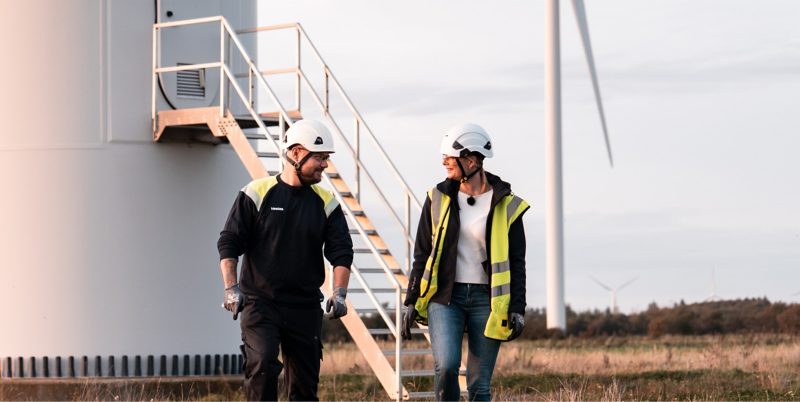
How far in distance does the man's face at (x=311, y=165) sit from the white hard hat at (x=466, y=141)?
0.82m

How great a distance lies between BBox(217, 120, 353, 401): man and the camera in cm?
689

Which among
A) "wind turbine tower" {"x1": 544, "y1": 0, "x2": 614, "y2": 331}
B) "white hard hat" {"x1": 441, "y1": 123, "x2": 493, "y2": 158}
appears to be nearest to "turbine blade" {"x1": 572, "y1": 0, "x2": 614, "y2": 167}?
"wind turbine tower" {"x1": 544, "y1": 0, "x2": 614, "y2": 331}

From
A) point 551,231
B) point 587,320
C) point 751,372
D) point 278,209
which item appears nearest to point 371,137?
point 278,209

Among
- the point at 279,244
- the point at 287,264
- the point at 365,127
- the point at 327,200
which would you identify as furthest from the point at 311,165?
the point at 365,127

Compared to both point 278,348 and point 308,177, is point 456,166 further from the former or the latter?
point 278,348

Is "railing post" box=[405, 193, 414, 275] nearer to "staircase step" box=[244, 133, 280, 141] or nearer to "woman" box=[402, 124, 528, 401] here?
"staircase step" box=[244, 133, 280, 141]

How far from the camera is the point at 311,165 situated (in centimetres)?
714

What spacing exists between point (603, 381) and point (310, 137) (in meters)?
9.01

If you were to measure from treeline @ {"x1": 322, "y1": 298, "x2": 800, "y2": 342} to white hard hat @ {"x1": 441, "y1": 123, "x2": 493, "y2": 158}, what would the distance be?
25.4m

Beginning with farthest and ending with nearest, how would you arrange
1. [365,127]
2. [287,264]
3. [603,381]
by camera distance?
[603,381] < [365,127] < [287,264]

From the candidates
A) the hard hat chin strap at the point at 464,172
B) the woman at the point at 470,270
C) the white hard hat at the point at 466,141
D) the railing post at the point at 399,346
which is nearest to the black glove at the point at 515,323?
the woman at the point at 470,270

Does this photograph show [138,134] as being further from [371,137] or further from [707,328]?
[707,328]

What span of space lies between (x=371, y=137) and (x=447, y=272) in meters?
5.94

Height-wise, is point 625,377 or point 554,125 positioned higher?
point 554,125
